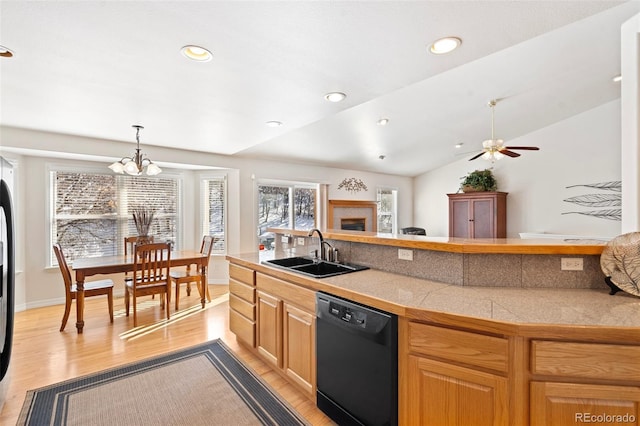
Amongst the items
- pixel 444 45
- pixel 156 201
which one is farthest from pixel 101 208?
pixel 444 45

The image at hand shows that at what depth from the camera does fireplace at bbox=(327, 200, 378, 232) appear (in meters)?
6.52

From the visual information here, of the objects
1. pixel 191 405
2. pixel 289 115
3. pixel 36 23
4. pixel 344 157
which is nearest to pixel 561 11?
pixel 289 115

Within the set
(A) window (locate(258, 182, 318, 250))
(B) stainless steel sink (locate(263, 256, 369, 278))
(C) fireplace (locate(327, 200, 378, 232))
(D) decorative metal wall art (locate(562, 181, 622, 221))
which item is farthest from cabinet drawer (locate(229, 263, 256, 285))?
(D) decorative metal wall art (locate(562, 181, 622, 221))

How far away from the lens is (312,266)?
2.68 meters

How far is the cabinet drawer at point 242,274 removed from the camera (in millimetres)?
2630

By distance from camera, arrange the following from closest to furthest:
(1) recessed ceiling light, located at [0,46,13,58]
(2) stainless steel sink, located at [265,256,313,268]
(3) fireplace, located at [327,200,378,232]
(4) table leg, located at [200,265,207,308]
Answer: (1) recessed ceiling light, located at [0,46,13,58], (2) stainless steel sink, located at [265,256,313,268], (4) table leg, located at [200,265,207,308], (3) fireplace, located at [327,200,378,232]

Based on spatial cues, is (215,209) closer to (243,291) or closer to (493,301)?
(243,291)

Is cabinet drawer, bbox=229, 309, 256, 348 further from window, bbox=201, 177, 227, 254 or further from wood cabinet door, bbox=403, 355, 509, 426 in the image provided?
window, bbox=201, 177, 227, 254

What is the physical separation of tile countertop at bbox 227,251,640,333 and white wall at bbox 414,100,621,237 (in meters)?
5.06

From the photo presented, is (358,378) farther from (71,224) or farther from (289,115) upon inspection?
(71,224)

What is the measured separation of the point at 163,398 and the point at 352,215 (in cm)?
530

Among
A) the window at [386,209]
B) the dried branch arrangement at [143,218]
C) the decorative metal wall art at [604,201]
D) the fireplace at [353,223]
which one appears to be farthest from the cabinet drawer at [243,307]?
the decorative metal wall art at [604,201]

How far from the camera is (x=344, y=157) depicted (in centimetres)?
595

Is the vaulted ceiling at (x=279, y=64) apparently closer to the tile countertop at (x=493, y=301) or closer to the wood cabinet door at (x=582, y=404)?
the tile countertop at (x=493, y=301)
